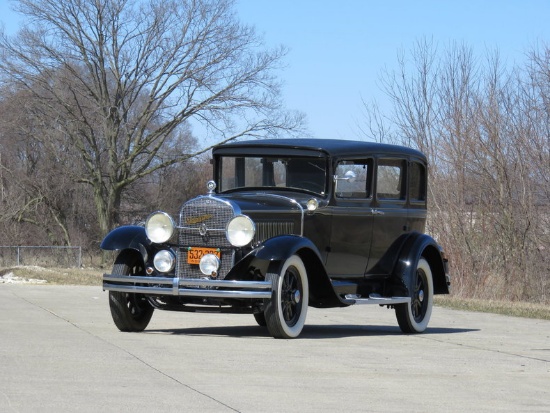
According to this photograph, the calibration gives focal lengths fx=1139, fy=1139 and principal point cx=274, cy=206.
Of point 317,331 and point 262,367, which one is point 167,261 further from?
point 262,367

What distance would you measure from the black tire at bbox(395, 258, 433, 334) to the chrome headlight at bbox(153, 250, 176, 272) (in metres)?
3.03

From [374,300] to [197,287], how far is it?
2.27m

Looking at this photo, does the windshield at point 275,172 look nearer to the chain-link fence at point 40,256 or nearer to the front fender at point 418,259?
the front fender at point 418,259

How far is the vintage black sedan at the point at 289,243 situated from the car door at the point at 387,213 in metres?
0.01

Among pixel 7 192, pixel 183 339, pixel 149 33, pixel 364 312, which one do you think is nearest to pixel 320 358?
pixel 183 339

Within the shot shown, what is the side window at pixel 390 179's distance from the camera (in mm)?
14180

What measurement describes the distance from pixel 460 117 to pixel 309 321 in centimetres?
1038

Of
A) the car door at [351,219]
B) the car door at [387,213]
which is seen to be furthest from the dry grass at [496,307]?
the car door at [351,219]

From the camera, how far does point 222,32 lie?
4512cm

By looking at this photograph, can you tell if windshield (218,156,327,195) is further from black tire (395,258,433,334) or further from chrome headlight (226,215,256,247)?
black tire (395,258,433,334)

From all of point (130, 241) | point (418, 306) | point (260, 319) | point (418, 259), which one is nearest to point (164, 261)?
point (130, 241)

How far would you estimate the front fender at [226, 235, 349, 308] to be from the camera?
39.5ft

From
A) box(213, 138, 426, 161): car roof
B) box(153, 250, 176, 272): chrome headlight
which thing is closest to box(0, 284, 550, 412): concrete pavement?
box(153, 250, 176, 272): chrome headlight

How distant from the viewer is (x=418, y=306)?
14477mm
